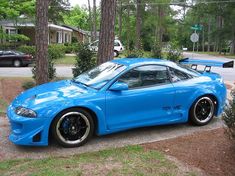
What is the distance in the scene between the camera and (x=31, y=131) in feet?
16.7

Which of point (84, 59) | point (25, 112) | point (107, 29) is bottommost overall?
point (25, 112)

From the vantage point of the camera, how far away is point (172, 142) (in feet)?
18.3

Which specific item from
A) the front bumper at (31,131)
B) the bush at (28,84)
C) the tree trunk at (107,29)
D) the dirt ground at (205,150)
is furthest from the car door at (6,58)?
the dirt ground at (205,150)

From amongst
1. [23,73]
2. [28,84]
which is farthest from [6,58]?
[28,84]

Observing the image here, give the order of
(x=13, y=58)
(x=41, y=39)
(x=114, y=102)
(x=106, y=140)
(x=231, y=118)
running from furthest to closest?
(x=13, y=58) < (x=41, y=39) < (x=106, y=140) < (x=114, y=102) < (x=231, y=118)

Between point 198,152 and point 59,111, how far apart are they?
6.96 feet

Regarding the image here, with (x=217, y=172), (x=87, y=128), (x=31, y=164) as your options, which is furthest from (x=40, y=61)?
(x=217, y=172)

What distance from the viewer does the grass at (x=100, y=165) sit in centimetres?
433

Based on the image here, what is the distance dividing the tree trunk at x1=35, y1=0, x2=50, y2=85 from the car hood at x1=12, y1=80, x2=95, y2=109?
4.00 metres

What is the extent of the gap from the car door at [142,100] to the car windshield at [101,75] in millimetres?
188

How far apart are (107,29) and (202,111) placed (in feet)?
13.4

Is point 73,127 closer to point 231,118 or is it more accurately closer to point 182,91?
point 182,91

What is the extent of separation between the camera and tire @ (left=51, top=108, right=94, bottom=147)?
206 inches

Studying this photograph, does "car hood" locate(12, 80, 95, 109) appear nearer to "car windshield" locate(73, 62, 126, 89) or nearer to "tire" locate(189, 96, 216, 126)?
"car windshield" locate(73, 62, 126, 89)
